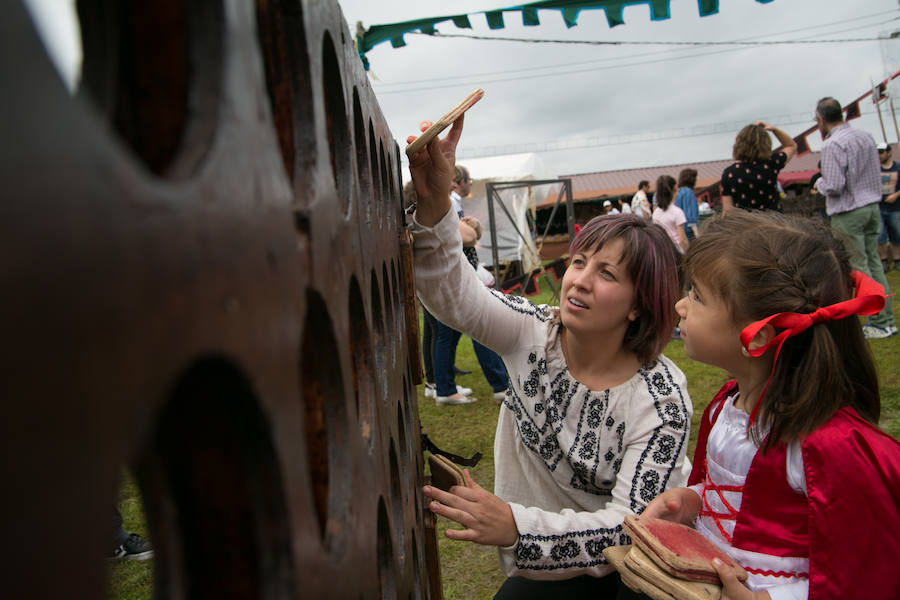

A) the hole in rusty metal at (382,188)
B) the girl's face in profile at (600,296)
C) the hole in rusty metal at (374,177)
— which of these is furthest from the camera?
the girl's face in profile at (600,296)

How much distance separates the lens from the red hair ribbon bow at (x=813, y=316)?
4.09 feet

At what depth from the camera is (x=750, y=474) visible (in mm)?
1301

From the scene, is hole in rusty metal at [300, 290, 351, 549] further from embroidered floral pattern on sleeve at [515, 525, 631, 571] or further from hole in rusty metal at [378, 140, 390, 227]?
embroidered floral pattern on sleeve at [515, 525, 631, 571]

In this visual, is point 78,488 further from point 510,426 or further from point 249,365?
point 510,426

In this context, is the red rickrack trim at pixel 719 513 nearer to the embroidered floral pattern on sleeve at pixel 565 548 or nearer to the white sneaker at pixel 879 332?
the embroidered floral pattern on sleeve at pixel 565 548

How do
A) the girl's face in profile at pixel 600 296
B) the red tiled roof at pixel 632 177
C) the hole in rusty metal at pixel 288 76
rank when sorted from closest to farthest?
the hole in rusty metal at pixel 288 76 < the girl's face in profile at pixel 600 296 < the red tiled roof at pixel 632 177

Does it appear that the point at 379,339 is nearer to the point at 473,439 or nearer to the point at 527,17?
the point at 473,439

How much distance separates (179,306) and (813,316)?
4.34 feet

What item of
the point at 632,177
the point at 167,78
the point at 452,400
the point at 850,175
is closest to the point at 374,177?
the point at 167,78

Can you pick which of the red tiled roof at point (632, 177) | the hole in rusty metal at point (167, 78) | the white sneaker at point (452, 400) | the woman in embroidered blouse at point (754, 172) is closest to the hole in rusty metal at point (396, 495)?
the hole in rusty metal at point (167, 78)

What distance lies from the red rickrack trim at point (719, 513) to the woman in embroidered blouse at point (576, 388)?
75 millimetres

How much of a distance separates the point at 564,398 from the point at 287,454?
128 cm

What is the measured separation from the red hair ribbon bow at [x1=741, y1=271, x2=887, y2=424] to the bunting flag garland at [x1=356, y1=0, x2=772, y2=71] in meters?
4.03

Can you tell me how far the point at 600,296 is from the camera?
1513mm
